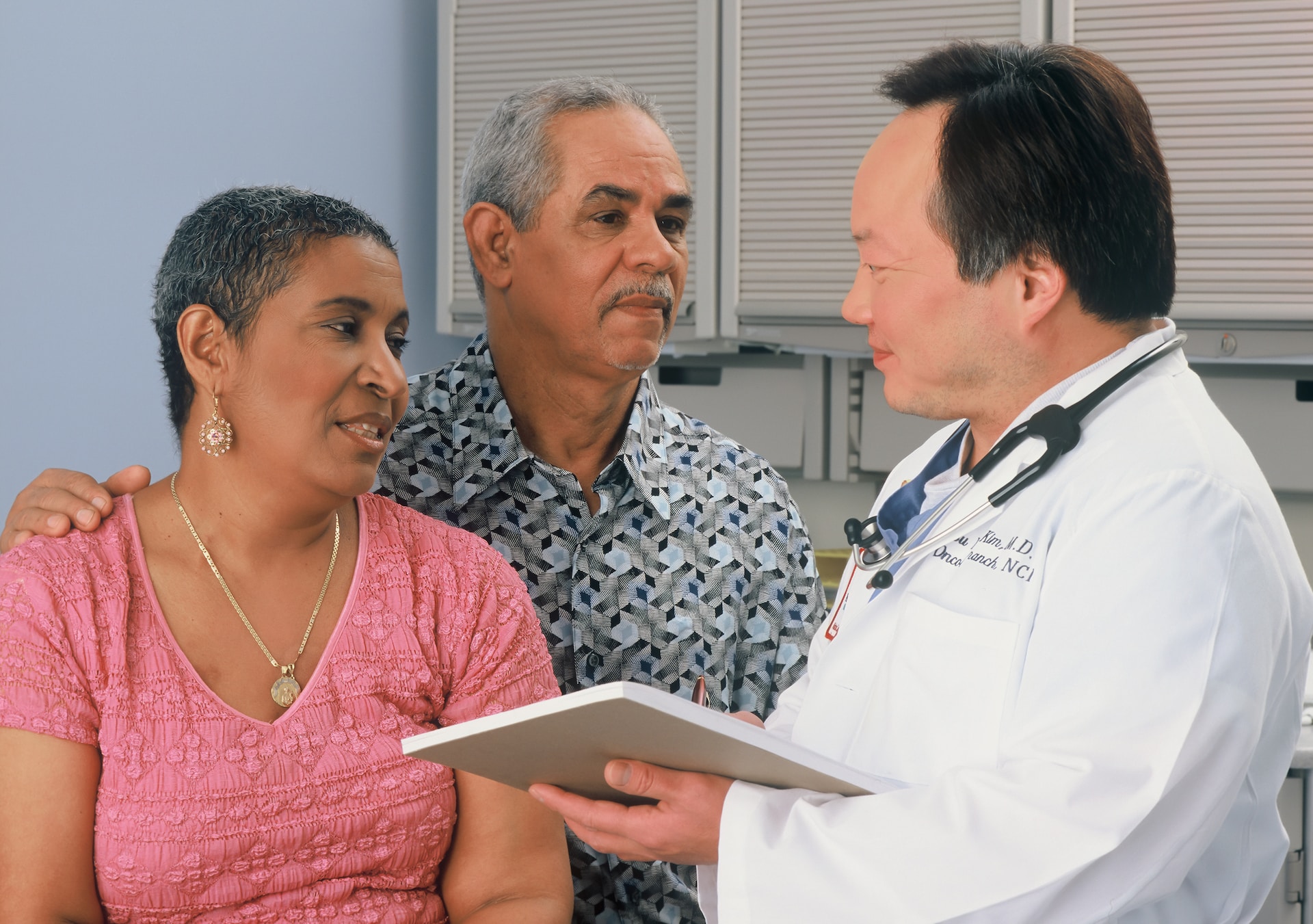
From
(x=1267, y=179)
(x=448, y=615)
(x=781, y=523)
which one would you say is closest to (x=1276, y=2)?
(x=1267, y=179)

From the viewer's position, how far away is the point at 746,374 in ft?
10.1

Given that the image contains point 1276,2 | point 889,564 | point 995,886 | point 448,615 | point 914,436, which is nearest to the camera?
point 995,886

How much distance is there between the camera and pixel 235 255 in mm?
1281

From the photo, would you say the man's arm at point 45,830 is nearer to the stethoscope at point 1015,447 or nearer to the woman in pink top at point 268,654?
the woman in pink top at point 268,654

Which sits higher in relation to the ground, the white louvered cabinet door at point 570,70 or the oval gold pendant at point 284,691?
the white louvered cabinet door at point 570,70

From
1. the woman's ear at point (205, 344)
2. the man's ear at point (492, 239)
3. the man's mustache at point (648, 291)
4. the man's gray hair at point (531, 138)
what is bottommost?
the woman's ear at point (205, 344)

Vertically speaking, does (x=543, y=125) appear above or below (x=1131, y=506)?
above

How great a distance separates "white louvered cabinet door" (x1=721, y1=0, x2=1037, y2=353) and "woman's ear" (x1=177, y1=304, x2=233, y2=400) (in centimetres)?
175

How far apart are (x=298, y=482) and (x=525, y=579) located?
0.43 metres

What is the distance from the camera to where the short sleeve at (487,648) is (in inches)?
52.6

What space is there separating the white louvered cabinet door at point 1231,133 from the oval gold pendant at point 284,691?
204 centimetres

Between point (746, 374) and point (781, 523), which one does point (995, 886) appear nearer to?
point (781, 523)

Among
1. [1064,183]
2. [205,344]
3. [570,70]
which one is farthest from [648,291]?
[570,70]

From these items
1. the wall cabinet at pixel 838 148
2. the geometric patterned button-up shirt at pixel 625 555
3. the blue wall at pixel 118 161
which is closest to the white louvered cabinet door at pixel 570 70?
the wall cabinet at pixel 838 148
